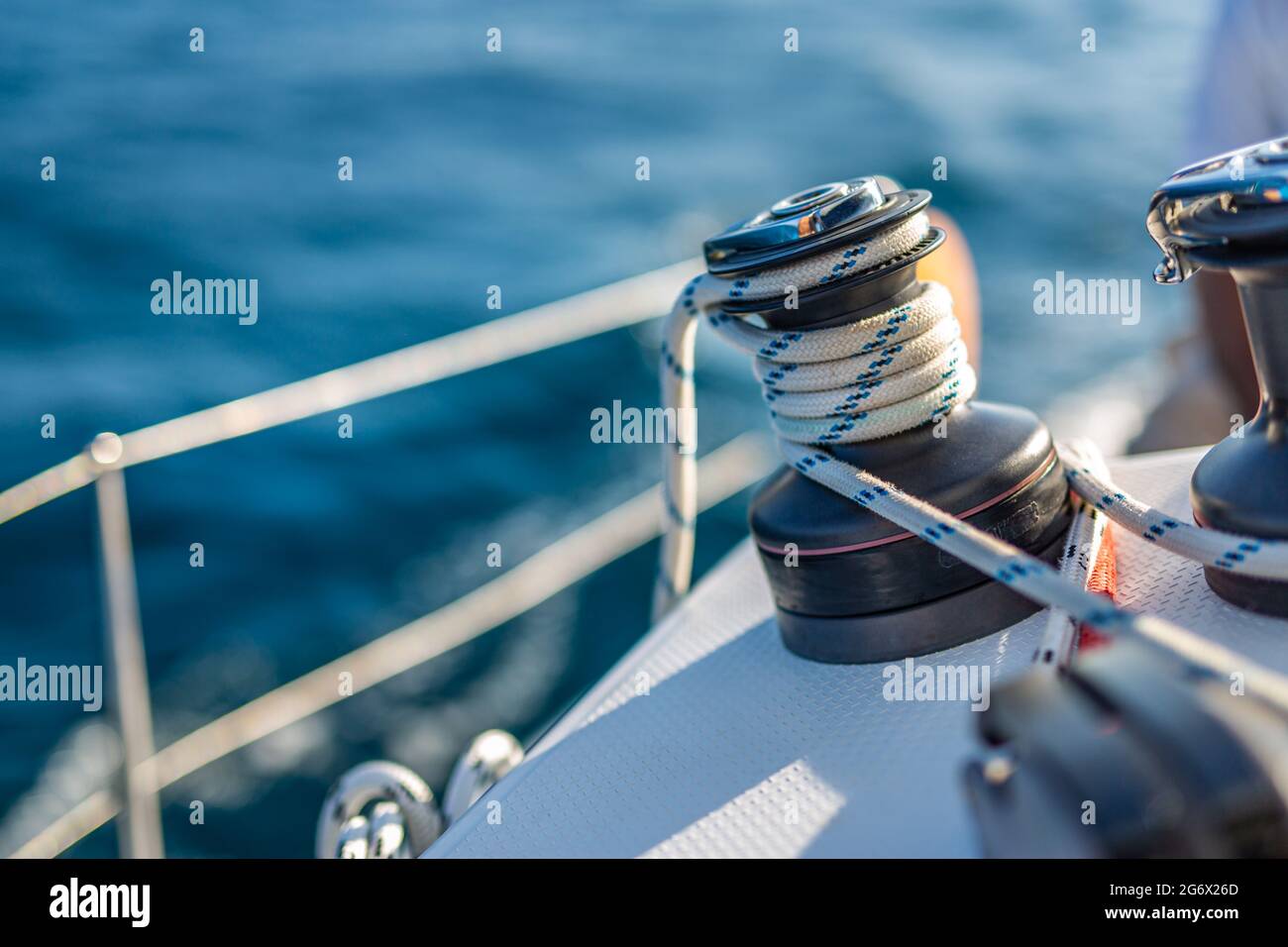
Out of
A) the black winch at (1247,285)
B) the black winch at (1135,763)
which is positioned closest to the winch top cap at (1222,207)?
the black winch at (1247,285)

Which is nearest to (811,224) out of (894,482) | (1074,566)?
(894,482)

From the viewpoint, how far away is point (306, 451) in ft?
14.3

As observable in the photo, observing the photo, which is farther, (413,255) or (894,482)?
(413,255)

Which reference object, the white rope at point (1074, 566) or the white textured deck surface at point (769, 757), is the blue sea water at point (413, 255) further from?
the white textured deck surface at point (769, 757)

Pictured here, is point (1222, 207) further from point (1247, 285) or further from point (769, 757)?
point (769, 757)

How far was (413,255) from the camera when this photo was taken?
570cm

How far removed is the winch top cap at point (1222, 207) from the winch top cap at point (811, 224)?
170 millimetres

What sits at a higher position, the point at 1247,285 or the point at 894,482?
the point at 1247,285

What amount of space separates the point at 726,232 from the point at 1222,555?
0.41 m

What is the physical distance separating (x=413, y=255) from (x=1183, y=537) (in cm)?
518

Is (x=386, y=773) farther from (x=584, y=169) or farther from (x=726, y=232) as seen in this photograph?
(x=584, y=169)

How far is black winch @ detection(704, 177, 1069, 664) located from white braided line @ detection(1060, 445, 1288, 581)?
0.08 ft

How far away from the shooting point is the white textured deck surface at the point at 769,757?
2.54ft
